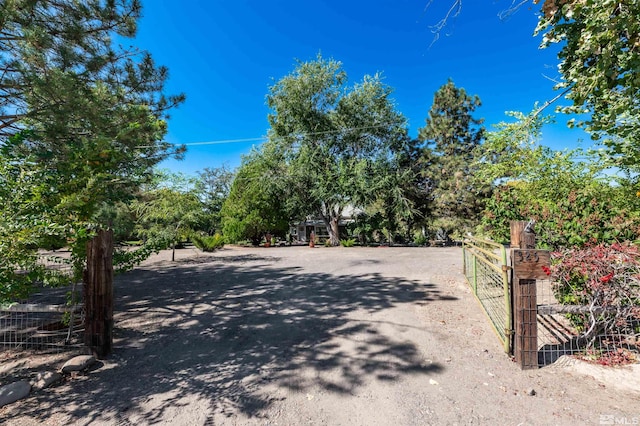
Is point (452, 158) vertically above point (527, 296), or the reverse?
point (452, 158)

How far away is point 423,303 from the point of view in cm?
523

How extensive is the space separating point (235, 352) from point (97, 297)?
1734 mm

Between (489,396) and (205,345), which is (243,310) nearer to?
(205,345)

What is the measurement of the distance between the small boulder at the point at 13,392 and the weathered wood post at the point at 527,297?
487 cm

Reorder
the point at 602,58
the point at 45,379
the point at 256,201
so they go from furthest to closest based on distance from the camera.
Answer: the point at 256,201
the point at 45,379
the point at 602,58

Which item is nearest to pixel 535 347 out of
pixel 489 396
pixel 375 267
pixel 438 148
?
pixel 489 396

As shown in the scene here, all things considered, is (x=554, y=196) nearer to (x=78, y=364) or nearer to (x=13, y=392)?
(x=78, y=364)

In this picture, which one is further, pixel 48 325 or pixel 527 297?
pixel 48 325

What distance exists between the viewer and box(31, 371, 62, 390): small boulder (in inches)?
111

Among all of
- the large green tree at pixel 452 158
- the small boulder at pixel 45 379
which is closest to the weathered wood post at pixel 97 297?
the small boulder at pixel 45 379

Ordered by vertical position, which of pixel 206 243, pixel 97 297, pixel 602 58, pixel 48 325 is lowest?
pixel 48 325

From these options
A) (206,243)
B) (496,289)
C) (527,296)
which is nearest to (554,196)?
(496,289)

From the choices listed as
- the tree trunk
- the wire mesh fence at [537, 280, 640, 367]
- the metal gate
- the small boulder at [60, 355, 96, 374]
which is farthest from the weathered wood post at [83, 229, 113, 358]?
the tree trunk

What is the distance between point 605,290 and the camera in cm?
288
